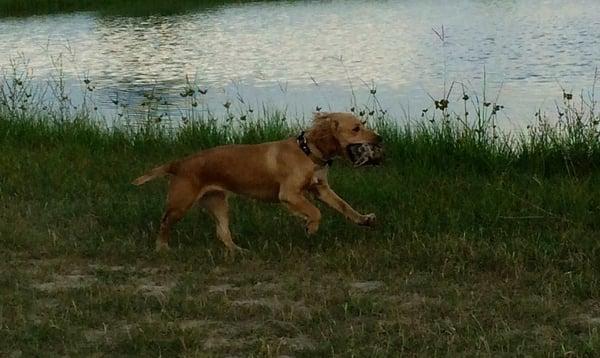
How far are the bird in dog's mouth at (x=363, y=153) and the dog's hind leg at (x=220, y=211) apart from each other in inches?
38.1

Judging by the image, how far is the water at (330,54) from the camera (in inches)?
567

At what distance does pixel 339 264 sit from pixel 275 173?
3.27ft

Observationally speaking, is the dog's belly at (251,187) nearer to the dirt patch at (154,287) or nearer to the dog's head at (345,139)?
the dog's head at (345,139)

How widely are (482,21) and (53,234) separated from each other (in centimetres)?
1960

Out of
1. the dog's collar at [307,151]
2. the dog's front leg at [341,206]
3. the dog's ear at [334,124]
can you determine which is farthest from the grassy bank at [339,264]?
the dog's ear at [334,124]

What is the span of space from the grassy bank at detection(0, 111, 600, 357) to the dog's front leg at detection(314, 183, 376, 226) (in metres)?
0.14

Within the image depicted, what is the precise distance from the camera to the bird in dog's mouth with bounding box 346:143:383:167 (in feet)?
21.1

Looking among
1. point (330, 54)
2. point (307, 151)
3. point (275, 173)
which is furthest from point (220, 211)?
point (330, 54)

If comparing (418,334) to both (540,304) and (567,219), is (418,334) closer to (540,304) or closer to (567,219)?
(540,304)

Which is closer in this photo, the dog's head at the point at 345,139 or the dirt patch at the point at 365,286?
the dirt patch at the point at 365,286

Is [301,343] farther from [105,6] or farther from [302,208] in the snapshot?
[105,6]

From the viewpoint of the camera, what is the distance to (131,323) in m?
4.89

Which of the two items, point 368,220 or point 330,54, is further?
point 330,54

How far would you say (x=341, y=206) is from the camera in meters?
6.54
